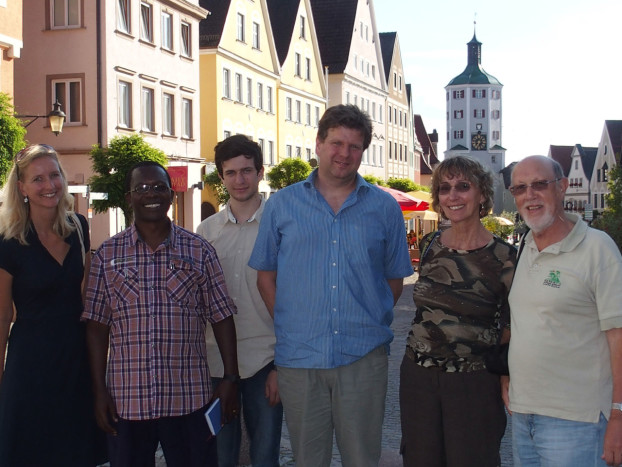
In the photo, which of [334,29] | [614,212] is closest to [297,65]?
[334,29]

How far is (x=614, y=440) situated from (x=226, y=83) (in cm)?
3144

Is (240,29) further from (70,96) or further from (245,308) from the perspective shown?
(245,308)

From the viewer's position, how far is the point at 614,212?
1822 cm

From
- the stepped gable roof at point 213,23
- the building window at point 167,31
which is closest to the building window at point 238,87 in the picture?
the stepped gable roof at point 213,23

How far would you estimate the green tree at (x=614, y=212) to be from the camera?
16359 millimetres

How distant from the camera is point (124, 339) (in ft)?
11.6

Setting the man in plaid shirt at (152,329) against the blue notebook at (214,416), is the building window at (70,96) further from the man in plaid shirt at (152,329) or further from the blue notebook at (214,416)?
the blue notebook at (214,416)

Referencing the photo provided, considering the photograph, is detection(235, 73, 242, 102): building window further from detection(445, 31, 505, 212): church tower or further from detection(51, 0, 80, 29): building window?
detection(445, 31, 505, 212): church tower

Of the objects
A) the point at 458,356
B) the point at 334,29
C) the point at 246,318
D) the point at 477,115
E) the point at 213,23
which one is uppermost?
the point at 477,115

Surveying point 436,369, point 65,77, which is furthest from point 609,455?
point 65,77

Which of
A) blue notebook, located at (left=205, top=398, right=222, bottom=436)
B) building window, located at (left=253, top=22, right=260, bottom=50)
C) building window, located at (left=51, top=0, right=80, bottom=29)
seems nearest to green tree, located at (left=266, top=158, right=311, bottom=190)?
building window, located at (left=253, top=22, right=260, bottom=50)

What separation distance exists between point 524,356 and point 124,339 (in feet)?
5.39

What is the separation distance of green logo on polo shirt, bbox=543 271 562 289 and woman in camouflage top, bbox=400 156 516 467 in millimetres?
285

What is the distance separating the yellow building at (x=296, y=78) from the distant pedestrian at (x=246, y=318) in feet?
117
